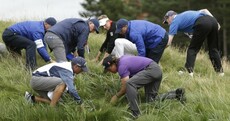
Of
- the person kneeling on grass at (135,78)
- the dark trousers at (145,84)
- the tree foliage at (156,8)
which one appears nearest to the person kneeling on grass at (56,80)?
the person kneeling on grass at (135,78)

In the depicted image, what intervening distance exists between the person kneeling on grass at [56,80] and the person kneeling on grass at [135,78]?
0.50 m

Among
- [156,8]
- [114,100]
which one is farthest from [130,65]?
[156,8]

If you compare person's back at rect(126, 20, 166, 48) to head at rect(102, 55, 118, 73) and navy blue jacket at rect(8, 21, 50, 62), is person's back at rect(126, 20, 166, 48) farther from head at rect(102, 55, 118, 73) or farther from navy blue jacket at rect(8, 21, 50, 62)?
navy blue jacket at rect(8, 21, 50, 62)

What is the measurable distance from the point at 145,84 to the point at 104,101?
796 millimetres

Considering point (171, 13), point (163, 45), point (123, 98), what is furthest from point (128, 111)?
point (171, 13)

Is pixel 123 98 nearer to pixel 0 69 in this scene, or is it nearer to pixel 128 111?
pixel 128 111

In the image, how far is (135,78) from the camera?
24.4 ft

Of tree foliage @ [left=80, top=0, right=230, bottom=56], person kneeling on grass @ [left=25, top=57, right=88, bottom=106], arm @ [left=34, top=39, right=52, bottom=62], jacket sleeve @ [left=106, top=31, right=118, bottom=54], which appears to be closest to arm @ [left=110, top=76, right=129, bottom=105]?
person kneeling on grass @ [left=25, top=57, right=88, bottom=106]

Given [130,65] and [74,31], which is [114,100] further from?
[74,31]

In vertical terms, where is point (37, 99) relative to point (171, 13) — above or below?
below

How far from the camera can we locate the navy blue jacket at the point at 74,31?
8.68 m

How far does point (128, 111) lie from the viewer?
7.39m

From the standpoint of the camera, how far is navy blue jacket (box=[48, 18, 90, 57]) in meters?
8.68

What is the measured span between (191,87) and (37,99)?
2990 mm
